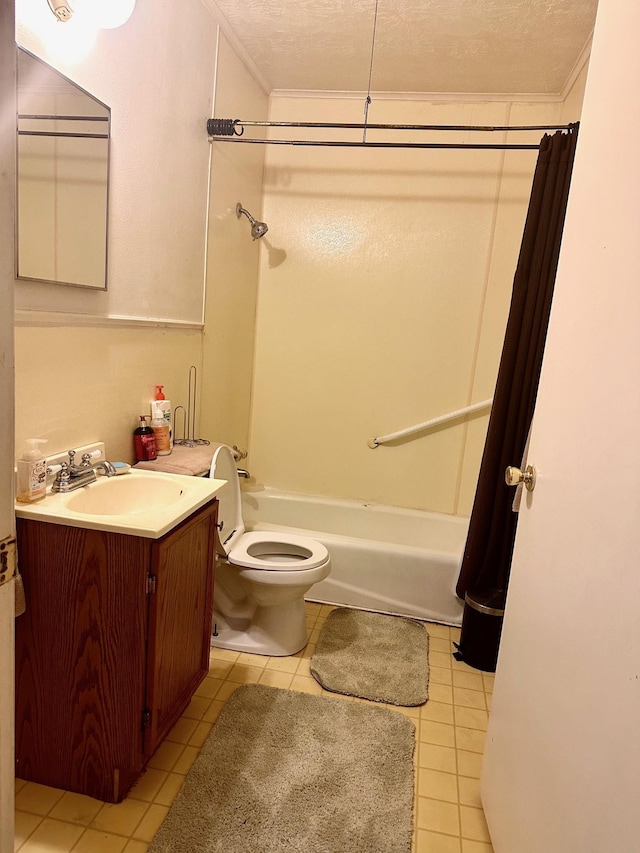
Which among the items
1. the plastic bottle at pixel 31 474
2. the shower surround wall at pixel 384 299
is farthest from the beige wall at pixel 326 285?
the plastic bottle at pixel 31 474

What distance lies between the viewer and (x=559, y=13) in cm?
214

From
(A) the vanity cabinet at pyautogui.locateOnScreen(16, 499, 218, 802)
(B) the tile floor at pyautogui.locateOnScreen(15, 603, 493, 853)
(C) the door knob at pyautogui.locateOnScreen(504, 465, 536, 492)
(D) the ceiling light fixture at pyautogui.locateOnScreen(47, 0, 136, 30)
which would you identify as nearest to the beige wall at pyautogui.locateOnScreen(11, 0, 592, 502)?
(D) the ceiling light fixture at pyautogui.locateOnScreen(47, 0, 136, 30)

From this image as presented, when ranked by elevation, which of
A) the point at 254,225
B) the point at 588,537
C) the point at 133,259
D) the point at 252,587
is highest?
the point at 254,225

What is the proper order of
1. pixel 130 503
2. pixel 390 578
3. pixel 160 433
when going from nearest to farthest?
pixel 130 503 < pixel 160 433 < pixel 390 578

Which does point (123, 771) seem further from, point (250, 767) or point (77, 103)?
point (77, 103)

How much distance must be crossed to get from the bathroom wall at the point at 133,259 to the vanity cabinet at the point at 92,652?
1.25ft

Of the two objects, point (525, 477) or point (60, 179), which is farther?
point (60, 179)

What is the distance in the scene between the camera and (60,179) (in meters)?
1.58

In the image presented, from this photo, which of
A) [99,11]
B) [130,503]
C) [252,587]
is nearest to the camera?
[99,11]

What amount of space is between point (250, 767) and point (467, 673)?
103 cm

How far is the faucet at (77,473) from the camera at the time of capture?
5.17 ft

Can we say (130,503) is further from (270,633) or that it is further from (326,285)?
(326,285)

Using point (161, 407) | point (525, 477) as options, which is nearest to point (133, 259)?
point (161, 407)

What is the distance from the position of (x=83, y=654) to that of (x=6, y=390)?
1032 mm
